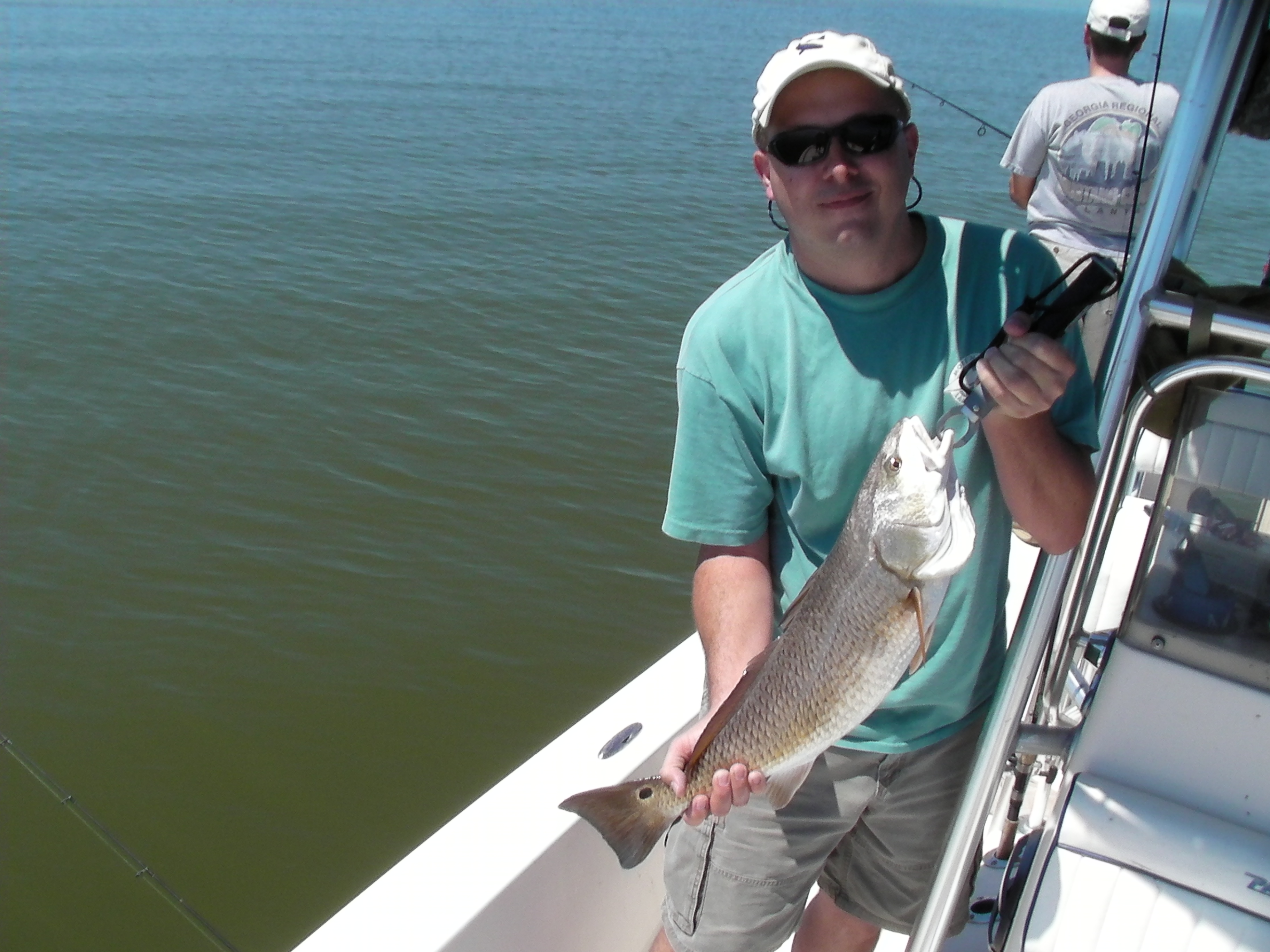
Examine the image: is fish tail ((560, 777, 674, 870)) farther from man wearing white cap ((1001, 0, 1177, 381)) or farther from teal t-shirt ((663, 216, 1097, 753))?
man wearing white cap ((1001, 0, 1177, 381))

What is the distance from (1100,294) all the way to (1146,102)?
12.7 feet

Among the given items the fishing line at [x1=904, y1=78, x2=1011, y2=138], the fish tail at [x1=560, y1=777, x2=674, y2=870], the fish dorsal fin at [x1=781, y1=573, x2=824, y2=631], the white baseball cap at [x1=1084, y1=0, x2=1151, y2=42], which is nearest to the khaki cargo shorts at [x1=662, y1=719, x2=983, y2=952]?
the fish tail at [x1=560, y1=777, x2=674, y2=870]

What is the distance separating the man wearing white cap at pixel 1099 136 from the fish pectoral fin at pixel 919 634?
3.61m

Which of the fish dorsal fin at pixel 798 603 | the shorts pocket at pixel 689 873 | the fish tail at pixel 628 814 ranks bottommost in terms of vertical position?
the shorts pocket at pixel 689 873

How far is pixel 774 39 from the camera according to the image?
28.7 metres

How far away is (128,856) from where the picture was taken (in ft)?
14.8

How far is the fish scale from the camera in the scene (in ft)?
6.35

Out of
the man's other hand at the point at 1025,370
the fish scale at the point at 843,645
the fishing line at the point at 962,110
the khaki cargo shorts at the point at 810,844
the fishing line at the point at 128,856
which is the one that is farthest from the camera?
the fishing line at the point at 962,110

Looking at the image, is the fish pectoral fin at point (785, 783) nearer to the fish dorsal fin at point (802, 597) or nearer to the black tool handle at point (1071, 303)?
the fish dorsal fin at point (802, 597)

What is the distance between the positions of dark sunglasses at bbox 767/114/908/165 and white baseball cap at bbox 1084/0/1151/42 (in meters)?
3.78

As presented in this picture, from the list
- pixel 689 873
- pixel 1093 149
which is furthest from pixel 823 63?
pixel 1093 149

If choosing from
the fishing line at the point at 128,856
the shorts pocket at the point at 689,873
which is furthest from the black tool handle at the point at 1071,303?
the fishing line at the point at 128,856

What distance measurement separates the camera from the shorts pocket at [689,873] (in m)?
2.48

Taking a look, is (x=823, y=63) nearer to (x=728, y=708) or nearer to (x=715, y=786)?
(x=728, y=708)
